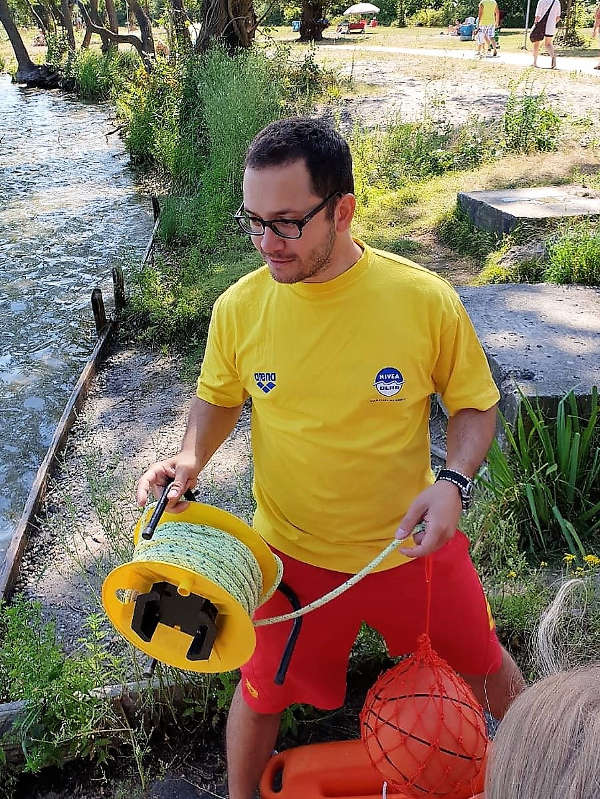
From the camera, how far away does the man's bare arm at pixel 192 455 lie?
6.37 ft

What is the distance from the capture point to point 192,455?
205cm

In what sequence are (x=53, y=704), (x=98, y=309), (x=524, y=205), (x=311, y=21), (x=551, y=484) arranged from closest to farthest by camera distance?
(x=53, y=704), (x=551, y=484), (x=98, y=309), (x=524, y=205), (x=311, y=21)

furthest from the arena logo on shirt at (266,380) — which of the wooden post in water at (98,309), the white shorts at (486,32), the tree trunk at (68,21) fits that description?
the tree trunk at (68,21)

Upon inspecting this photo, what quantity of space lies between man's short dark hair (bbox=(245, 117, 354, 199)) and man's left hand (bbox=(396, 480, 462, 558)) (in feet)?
2.41

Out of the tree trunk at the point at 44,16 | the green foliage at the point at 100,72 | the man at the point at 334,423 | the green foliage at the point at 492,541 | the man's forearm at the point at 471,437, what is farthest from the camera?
the tree trunk at the point at 44,16

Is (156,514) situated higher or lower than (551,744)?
lower

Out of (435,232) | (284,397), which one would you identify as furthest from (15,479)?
(435,232)

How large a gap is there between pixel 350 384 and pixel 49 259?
324 inches

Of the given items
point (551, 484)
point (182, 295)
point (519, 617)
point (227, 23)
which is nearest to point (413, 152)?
point (182, 295)

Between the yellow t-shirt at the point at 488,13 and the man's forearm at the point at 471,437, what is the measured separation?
19380mm

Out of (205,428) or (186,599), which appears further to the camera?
(205,428)

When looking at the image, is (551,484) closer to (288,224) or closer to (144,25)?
(288,224)

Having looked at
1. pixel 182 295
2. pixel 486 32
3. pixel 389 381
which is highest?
pixel 486 32

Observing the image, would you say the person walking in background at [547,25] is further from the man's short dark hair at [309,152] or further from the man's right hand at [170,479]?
the man's right hand at [170,479]
